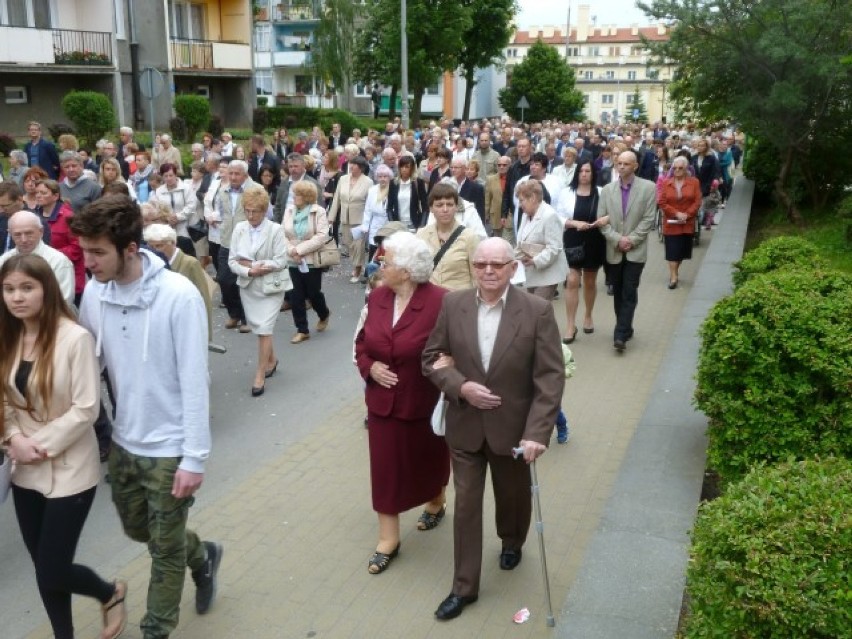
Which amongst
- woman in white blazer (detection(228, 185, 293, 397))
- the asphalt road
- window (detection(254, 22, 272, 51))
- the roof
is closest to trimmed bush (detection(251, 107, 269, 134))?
the asphalt road

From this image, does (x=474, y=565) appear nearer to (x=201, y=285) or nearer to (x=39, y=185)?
(x=201, y=285)

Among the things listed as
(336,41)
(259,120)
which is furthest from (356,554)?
(336,41)

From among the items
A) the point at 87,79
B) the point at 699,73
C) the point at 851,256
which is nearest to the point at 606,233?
the point at 851,256

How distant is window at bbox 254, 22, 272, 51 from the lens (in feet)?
238

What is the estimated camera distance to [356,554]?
529 cm

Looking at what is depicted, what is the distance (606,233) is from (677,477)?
4.20 metres

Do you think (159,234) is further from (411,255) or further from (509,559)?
(509,559)

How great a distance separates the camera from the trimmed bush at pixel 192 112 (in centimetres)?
3200

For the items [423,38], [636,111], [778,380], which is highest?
[423,38]

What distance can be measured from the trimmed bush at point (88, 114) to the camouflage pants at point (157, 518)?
26.0 metres

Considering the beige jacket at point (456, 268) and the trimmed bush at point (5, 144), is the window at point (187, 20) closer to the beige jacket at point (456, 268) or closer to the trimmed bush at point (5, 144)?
the trimmed bush at point (5, 144)

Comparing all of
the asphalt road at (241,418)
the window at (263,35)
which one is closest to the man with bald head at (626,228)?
the asphalt road at (241,418)

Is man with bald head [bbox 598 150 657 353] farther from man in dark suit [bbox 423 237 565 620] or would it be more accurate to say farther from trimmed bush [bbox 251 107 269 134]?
trimmed bush [bbox 251 107 269 134]

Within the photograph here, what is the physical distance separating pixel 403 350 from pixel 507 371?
0.67 meters
